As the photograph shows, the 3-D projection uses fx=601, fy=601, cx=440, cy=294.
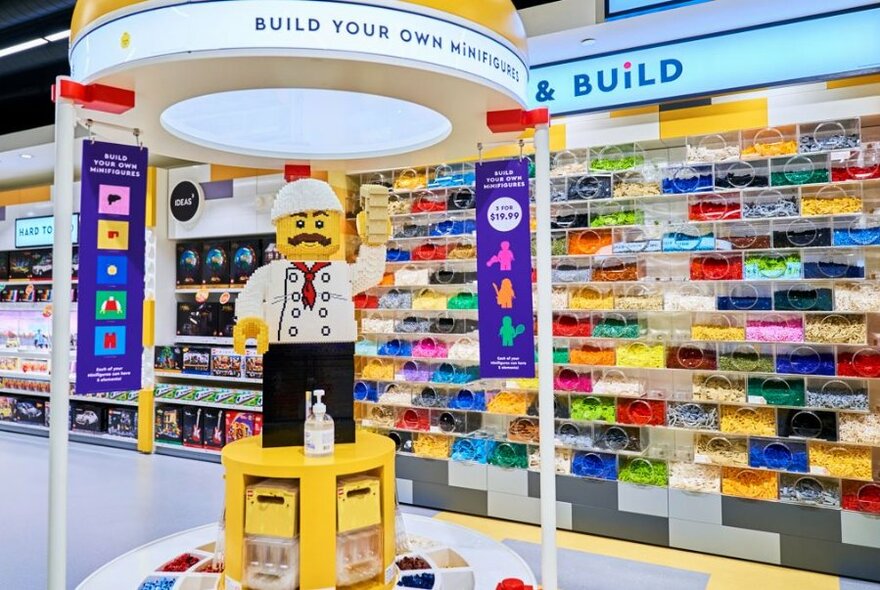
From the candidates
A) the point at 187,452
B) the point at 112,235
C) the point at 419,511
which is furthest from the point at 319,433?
the point at 187,452

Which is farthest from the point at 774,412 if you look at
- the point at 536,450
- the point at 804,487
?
the point at 536,450

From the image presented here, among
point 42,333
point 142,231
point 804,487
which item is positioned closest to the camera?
point 142,231

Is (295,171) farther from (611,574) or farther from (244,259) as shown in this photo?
(244,259)

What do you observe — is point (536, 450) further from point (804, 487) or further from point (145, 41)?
point (145, 41)

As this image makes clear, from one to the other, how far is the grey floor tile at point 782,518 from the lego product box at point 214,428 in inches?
191

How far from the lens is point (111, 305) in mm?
2291

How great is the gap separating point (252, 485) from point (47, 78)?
23.6 feet

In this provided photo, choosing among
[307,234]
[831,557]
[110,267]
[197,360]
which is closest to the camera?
[110,267]

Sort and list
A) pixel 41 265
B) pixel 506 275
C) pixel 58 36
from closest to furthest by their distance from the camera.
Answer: pixel 506 275 → pixel 58 36 → pixel 41 265

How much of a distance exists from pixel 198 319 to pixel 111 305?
15.6ft

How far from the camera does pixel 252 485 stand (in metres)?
2.38

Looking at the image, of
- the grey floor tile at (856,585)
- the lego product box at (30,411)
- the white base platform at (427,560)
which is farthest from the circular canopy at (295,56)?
the lego product box at (30,411)

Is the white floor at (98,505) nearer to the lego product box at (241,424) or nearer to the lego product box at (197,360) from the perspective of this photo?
the lego product box at (241,424)

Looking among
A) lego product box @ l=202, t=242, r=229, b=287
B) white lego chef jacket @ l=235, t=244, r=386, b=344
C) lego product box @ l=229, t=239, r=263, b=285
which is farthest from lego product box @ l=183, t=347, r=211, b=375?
white lego chef jacket @ l=235, t=244, r=386, b=344
